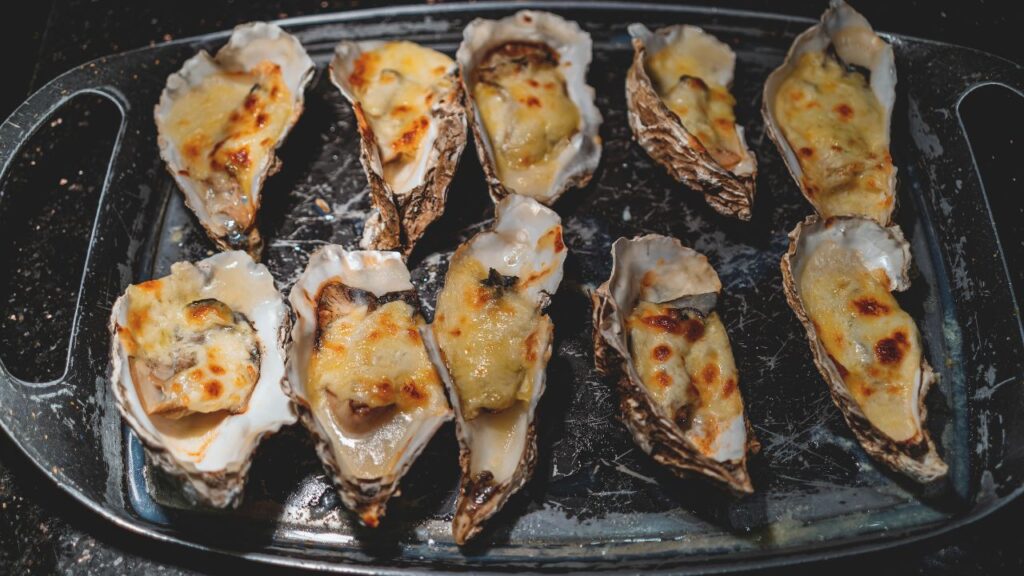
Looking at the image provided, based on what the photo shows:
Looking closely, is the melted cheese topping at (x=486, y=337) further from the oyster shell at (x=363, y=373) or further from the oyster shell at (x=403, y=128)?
the oyster shell at (x=403, y=128)

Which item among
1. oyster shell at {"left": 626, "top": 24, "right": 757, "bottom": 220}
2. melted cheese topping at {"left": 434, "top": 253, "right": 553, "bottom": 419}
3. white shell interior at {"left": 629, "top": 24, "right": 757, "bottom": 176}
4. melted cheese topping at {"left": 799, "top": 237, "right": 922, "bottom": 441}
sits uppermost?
white shell interior at {"left": 629, "top": 24, "right": 757, "bottom": 176}

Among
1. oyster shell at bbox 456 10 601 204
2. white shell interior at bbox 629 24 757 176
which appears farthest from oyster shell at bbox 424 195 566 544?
white shell interior at bbox 629 24 757 176

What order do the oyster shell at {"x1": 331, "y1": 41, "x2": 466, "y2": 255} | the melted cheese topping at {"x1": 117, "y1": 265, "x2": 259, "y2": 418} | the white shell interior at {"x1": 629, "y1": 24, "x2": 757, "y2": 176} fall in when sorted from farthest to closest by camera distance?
the white shell interior at {"x1": 629, "y1": 24, "x2": 757, "y2": 176}
the oyster shell at {"x1": 331, "y1": 41, "x2": 466, "y2": 255}
the melted cheese topping at {"x1": 117, "y1": 265, "x2": 259, "y2": 418}

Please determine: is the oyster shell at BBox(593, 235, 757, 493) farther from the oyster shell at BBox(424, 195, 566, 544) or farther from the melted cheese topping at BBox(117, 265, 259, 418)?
the melted cheese topping at BBox(117, 265, 259, 418)

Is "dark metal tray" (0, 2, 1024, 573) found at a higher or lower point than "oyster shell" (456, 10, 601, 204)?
lower

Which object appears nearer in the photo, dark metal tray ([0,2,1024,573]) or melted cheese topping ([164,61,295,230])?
dark metal tray ([0,2,1024,573])

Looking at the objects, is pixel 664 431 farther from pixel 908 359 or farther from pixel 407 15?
pixel 407 15

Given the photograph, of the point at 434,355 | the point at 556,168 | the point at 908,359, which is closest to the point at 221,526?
the point at 434,355

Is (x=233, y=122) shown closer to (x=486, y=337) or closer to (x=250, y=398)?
(x=250, y=398)
